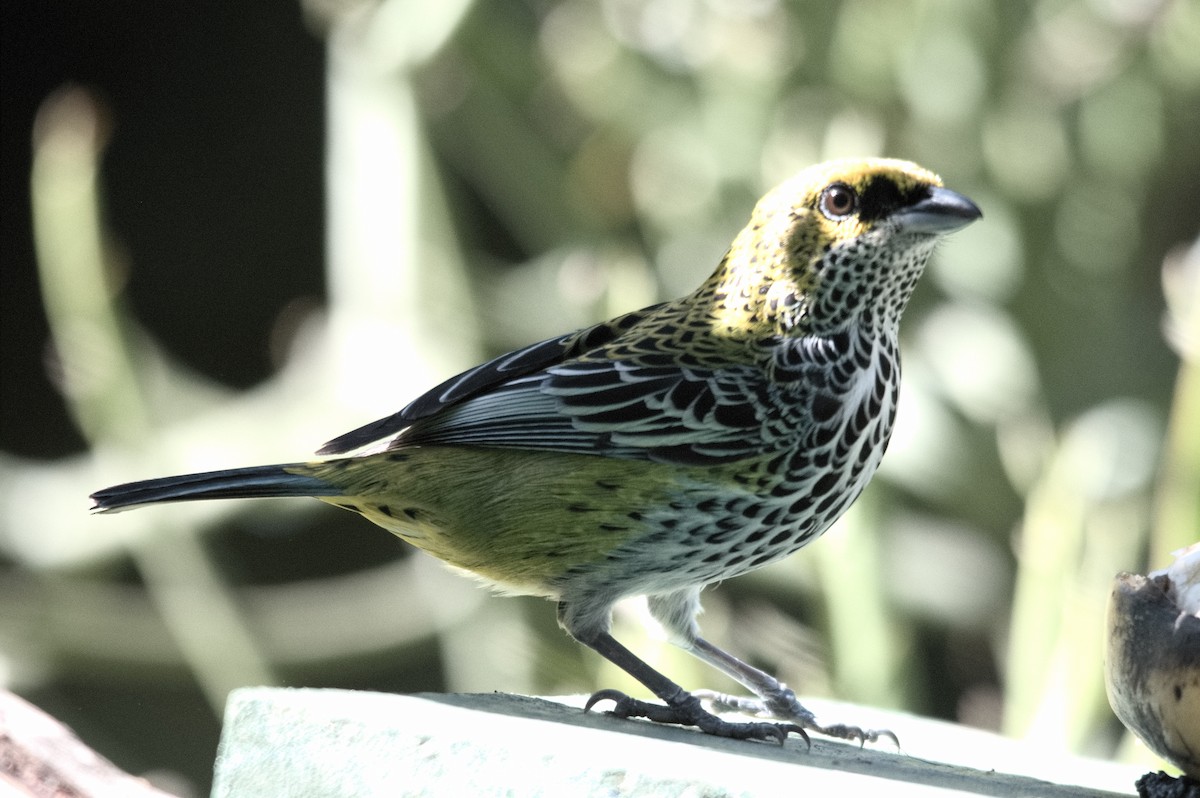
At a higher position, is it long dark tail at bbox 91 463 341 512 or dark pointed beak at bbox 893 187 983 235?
dark pointed beak at bbox 893 187 983 235

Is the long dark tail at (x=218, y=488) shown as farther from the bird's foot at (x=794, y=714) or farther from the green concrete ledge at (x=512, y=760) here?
the bird's foot at (x=794, y=714)

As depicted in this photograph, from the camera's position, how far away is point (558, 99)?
20.1ft

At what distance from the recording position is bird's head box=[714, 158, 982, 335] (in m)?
2.96

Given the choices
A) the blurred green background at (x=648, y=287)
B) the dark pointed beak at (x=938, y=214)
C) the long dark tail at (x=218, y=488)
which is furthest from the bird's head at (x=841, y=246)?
the blurred green background at (x=648, y=287)

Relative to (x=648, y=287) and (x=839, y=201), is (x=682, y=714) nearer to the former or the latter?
(x=839, y=201)

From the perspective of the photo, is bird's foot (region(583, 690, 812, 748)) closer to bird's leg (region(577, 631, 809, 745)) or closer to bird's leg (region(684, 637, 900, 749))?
bird's leg (region(577, 631, 809, 745))

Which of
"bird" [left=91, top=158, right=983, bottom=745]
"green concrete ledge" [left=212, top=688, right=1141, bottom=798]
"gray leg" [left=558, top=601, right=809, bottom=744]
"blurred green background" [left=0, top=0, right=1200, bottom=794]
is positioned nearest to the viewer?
"green concrete ledge" [left=212, top=688, right=1141, bottom=798]

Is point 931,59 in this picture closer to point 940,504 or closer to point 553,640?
point 940,504

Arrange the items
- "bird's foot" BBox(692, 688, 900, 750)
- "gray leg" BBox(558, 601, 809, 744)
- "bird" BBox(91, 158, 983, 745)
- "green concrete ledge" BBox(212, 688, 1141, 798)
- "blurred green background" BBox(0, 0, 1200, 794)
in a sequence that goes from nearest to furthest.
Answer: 1. "green concrete ledge" BBox(212, 688, 1141, 798)
2. "gray leg" BBox(558, 601, 809, 744)
3. "bird" BBox(91, 158, 983, 745)
4. "bird's foot" BBox(692, 688, 900, 750)
5. "blurred green background" BBox(0, 0, 1200, 794)

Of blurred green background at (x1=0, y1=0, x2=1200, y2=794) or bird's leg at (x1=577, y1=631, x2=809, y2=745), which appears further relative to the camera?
blurred green background at (x1=0, y1=0, x2=1200, y2=794)

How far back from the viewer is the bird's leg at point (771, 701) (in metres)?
3.15

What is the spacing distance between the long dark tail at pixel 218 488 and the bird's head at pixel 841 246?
2.95 ft

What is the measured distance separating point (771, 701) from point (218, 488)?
47.9 inches

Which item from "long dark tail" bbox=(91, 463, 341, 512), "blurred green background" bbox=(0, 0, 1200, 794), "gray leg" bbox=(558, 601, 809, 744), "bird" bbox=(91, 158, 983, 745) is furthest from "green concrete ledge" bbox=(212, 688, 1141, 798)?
"blurred green background" bbox=(0, 0, 1200, 794)
